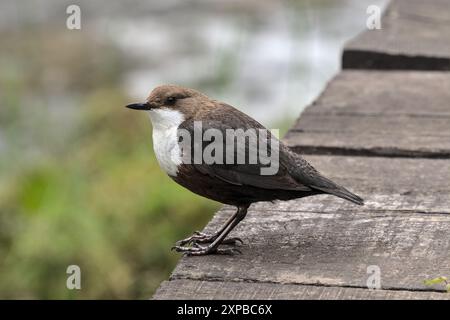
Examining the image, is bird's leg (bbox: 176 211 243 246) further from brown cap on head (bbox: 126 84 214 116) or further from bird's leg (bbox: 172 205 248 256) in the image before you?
brown cap on head (bbox: 126 84 214 116)

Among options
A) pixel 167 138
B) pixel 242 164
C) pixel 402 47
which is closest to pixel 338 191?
pixel 242 164

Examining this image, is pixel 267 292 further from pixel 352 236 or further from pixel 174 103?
pixel 174 103

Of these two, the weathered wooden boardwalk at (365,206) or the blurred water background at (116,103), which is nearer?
the weathered wooden boardwalk at (365,206)

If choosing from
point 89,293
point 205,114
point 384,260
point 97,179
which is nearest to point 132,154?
point 97,179

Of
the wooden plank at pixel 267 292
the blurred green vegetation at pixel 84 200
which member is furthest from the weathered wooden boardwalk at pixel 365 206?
the blurred green vegetation at pixel 84 200

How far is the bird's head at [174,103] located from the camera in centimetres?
404

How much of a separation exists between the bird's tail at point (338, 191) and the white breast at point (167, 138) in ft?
1.63

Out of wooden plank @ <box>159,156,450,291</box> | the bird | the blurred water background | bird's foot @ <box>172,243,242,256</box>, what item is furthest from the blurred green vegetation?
bird's foot @ <box>172,243,242,256</box>

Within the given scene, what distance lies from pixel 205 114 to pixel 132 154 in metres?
3.94

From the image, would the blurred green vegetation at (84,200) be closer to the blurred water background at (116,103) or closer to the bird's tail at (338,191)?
the blurred water background at (116,103)

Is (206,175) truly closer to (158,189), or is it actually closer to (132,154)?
(158,189)

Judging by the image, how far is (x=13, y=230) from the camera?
261 inches

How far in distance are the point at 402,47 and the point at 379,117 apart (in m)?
0.97

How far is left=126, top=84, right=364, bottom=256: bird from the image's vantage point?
12.5ft
